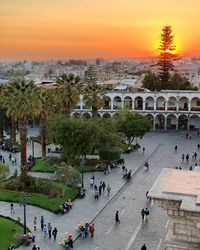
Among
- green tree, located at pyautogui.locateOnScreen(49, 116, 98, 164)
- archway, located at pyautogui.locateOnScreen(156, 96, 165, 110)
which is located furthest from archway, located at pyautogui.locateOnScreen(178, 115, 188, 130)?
A: green tree, located at pyautogui.locateOnScreen(49, 116, 98, 164)

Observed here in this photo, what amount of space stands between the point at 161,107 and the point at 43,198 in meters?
40.9

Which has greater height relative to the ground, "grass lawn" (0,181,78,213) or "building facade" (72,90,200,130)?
"building facade" (72,90,200,130)

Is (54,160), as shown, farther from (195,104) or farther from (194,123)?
(195,104)

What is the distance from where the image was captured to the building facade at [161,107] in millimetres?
69125

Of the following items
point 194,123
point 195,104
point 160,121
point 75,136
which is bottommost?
point 194,123

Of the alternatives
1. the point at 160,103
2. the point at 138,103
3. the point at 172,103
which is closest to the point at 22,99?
the point at 138,103

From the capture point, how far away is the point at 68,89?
4572 centimetres

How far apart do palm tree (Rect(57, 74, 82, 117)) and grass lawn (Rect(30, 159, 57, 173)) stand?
21.7ft

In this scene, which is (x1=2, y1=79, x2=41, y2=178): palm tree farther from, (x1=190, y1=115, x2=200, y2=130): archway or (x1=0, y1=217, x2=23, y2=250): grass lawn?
(x1=190, y1=115, x2=200, y2=130): archway

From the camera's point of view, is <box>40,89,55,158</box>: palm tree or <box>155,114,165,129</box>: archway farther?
<box>155,114,165,129</box>: archway

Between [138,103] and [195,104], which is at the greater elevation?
[138,103]

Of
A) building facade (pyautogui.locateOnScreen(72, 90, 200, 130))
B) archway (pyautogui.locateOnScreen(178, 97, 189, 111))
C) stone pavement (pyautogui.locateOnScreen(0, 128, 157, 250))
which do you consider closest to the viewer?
stone pavement (pyautogui.locateOnScreen(0, 128, 157, 250))

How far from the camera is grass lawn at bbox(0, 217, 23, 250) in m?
25.2

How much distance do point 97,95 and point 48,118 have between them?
7.40m
